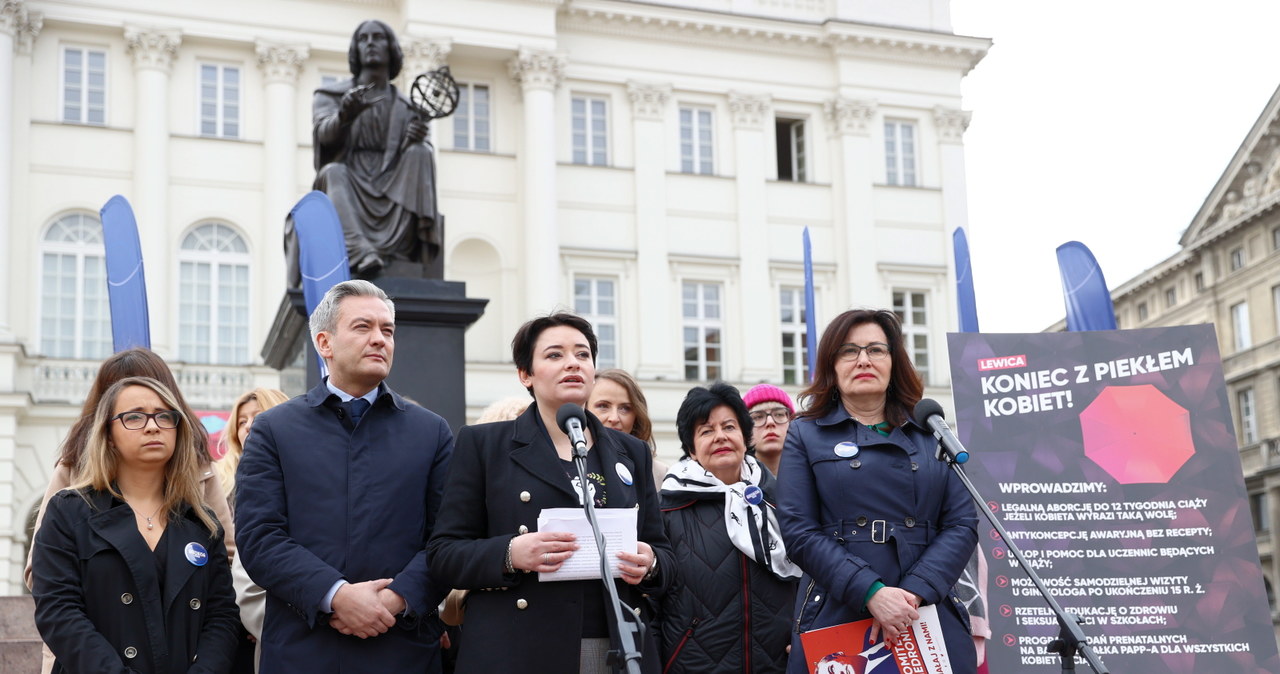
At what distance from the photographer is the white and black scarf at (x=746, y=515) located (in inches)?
190

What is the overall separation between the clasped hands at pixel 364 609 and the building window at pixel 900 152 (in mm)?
27082

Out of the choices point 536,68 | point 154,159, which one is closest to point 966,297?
point 536,68

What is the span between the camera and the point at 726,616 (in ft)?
15.7

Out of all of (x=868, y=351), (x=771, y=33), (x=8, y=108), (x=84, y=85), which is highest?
(x=771, y=33)

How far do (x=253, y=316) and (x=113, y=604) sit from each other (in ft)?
71.7

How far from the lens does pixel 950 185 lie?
29969mm

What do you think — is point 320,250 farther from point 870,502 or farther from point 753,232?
point 753,232

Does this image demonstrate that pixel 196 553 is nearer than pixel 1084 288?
Yes

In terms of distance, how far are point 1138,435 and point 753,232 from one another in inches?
895

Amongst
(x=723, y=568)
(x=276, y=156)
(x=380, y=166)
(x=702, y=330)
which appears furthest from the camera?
A: (x=702, y=330)

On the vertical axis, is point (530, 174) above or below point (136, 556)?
above

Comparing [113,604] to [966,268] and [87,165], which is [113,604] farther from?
[87,165]

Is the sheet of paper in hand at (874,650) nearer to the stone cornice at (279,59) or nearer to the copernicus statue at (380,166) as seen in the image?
the copernicus statue at (380,166)

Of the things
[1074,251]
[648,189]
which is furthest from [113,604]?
[648,189]
